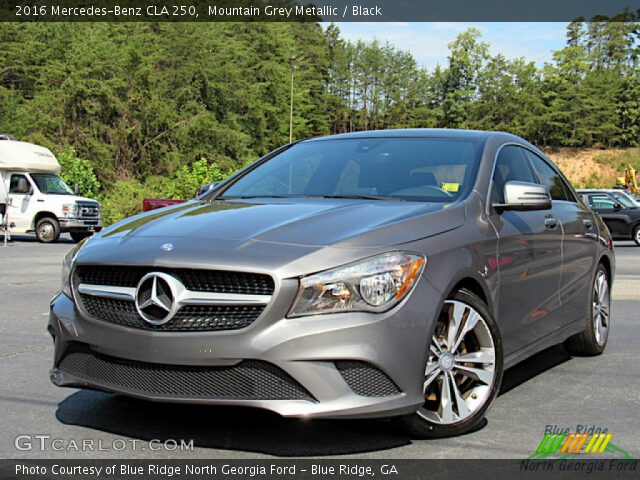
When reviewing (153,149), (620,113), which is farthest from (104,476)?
(620,113)

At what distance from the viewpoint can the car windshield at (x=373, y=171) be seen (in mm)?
5066

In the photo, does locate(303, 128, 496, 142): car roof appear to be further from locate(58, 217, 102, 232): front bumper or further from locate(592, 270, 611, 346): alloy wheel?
locate(58, 217, 102, 232): front bumper

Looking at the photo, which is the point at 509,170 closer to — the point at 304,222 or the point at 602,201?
the point at 304,222

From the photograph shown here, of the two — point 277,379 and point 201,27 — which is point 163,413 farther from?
point 201,27

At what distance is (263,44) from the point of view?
7931cm

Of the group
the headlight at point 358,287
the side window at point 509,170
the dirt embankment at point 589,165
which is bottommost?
the dirt embankment at point 589,165

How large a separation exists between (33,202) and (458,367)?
21815mm

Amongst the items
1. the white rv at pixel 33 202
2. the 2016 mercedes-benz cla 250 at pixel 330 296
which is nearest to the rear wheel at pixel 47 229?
the white rv at pixel 33 202

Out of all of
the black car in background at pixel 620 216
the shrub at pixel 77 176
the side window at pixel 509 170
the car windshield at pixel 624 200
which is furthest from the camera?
the shrub at pixel 77 176

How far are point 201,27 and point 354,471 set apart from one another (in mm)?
63225

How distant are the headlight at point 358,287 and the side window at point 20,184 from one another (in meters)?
22.4

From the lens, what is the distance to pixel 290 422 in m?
4.57

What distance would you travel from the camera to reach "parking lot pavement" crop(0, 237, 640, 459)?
13.4ft

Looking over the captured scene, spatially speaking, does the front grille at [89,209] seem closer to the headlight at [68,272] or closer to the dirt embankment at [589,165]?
the headlight at [68,272]
